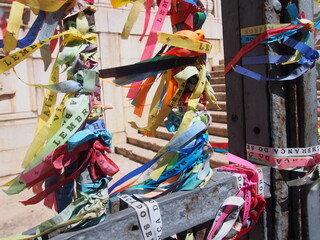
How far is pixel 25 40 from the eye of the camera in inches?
42.4

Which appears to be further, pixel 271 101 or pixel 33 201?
pixel 271 101

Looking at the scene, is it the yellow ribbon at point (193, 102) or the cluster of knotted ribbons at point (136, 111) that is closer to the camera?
the cluster of knotted ribbons at point (136, 111)

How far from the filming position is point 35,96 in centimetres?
516

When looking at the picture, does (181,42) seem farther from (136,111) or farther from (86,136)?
(86,136)

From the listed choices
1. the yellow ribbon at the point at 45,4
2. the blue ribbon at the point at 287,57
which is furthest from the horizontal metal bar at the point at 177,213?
the yellow ribbon at the point at 45,4

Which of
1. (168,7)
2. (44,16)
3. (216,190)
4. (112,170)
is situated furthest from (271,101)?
(44,16)

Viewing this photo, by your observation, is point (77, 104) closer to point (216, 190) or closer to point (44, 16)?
point (44, 16)

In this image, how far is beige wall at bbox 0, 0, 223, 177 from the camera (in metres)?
4.89

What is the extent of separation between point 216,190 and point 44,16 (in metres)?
0.94

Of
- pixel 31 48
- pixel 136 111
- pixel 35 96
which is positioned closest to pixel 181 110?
pixel 136 111

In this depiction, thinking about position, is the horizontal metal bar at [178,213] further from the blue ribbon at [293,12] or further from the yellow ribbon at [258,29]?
the blue ribbon at [293,12]

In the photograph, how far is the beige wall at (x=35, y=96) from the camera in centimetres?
489

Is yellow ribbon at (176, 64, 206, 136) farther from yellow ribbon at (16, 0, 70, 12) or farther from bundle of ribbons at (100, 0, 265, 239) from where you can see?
yellow ribbon at (16, 0, 70, 12)

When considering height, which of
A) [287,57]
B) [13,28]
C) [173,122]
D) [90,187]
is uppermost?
[13,28]
